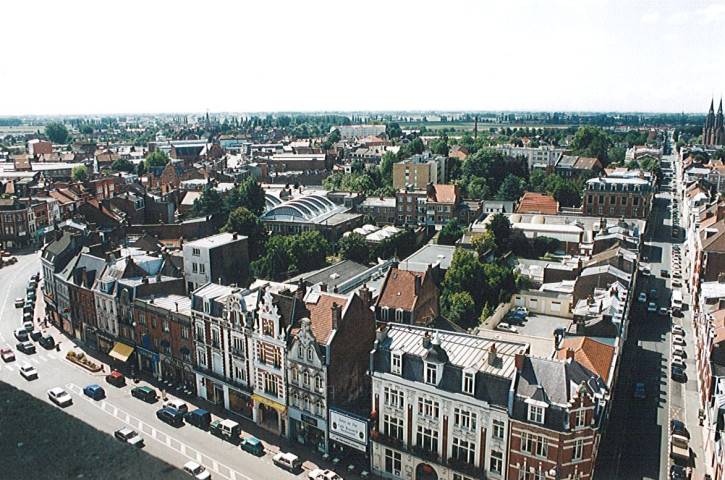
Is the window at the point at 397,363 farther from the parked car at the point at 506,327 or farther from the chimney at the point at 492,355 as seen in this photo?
the parked car at the point at 506,327

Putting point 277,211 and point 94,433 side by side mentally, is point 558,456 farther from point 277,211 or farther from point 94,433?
point 277,211

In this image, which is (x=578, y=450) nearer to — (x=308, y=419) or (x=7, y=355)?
(x=308, y=419)

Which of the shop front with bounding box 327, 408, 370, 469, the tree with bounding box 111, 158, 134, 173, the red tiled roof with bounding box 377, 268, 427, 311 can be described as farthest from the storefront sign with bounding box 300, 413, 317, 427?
the tree with bounding box 111, 158, 134, 173

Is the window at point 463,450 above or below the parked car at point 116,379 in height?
above

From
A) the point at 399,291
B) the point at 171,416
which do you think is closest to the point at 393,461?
the point at 399,291

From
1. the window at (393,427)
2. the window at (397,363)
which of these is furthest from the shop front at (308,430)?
the window at (397,363)

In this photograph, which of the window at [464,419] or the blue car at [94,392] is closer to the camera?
the window at [464,419]
